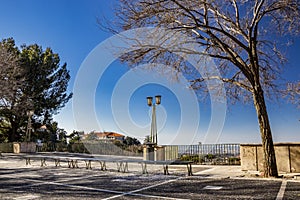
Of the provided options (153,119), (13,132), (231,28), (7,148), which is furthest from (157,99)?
(13,132)

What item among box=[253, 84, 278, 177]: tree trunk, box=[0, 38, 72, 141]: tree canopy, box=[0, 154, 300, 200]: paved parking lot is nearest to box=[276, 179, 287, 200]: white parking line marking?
box=[0, 154, 300, 200]: paved parking lot

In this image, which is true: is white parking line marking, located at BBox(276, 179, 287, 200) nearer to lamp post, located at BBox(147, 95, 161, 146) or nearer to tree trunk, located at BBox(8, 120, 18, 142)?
lamp post, located at BBox(147, 95, 161, 146)

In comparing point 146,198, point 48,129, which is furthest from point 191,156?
point 48,129

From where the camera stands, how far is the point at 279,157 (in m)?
9.55

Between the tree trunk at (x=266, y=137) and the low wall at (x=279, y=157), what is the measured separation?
1.10m

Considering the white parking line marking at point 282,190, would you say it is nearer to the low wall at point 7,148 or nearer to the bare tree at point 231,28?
the bare tree at point 231,28

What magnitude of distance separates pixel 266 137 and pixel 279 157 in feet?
4.56

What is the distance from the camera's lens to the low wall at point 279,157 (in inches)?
364

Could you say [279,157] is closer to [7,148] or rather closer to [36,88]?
[7,148]

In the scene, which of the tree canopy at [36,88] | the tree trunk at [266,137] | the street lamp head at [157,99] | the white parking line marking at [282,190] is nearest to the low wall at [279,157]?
the tree trunk at [266,137]

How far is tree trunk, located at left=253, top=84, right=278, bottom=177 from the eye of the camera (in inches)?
334

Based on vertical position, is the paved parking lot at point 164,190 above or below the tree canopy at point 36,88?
below

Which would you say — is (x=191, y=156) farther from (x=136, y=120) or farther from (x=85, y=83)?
(x=85, y=83)

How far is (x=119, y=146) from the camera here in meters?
21.9
